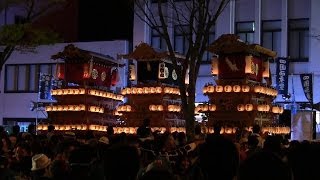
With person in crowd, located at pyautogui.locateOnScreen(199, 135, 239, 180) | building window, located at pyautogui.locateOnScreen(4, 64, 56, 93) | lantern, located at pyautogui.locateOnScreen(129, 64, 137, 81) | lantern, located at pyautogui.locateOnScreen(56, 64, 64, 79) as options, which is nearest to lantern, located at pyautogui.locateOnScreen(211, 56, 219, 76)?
lantern, located at pyautogui.locateOnScreen(129, 64, 137, 81)

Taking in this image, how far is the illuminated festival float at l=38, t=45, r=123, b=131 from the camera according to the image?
2611 centimetres

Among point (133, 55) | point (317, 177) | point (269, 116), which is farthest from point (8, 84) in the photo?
point (317, 177)

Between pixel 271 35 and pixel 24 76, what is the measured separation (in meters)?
16.2

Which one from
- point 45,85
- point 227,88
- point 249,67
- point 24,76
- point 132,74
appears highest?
point 24,76

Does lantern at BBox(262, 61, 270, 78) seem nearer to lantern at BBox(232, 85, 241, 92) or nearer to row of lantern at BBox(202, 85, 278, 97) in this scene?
row of lantern at BBox(202, 85, 278, 97)

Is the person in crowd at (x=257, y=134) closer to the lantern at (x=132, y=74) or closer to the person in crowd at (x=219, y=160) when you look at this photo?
the person in crowd at (x=219, y=160)

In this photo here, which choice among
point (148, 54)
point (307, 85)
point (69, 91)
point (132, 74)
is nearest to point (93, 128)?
point (69, 91)

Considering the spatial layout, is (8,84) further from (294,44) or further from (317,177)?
(317,177)

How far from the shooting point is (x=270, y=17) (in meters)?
31.5

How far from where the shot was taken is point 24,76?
37.9m

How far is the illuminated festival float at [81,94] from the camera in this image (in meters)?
26.1

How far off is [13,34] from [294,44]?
1563 cm

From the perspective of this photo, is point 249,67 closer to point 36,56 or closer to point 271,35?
point 271,35

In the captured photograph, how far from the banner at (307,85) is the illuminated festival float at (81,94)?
942 cm
